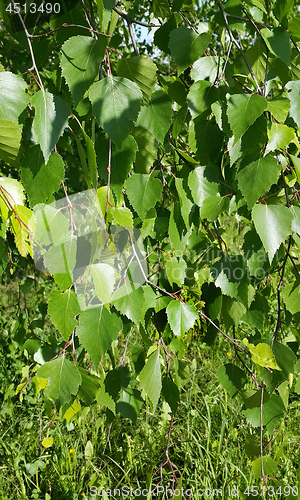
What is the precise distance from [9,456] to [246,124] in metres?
1.59

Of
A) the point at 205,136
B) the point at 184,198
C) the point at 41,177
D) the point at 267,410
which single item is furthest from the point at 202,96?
the point at 267,410

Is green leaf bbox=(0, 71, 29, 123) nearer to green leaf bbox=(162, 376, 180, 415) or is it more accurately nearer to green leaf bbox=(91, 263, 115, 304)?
green leaf bbox=(91, 263, 115, 304)

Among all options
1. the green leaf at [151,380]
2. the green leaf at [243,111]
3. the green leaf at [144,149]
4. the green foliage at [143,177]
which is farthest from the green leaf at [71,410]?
the green leaf at [243,111]

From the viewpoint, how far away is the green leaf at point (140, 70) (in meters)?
0.59

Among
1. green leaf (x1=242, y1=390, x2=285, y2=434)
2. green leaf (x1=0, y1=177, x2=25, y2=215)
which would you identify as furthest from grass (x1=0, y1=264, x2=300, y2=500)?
green leaf (x1=0, y1=177, x2=25, y2=215)

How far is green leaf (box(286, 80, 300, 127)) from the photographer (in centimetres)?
59

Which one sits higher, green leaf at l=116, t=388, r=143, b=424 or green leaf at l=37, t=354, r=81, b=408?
green leaf at l=37, t=354, r=81, b=408

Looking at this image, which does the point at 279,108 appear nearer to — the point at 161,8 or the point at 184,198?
the point at 184,198

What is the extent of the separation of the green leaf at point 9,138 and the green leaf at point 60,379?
338 millimetres

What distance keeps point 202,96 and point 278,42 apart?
5.4 inches

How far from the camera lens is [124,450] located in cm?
155

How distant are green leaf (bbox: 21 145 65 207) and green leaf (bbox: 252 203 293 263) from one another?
302 millimetres

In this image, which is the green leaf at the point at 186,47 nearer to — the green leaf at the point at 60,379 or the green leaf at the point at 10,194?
the green leaf at the point at 10,194

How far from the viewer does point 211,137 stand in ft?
2.16
